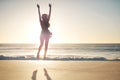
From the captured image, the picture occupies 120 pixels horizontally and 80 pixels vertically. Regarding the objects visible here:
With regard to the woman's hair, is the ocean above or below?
below

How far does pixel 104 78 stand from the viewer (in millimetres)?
5227

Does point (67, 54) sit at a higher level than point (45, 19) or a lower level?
lower

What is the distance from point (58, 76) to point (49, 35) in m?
3.59

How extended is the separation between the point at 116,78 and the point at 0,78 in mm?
1889

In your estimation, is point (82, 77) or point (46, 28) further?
point (46, 28)

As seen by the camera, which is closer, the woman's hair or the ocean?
the woman's hair

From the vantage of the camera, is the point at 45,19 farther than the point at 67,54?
No

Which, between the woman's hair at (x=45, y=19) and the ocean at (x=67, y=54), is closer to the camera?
the woman's hair at (x=45, y=19)

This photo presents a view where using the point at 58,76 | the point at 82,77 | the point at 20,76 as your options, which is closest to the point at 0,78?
the point at 20,76

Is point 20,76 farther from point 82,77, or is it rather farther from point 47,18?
point 47,18

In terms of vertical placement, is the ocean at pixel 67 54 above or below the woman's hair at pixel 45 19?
below

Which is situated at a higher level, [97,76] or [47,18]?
[47,18]

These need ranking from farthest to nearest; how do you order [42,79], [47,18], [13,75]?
[47,18]
[13,75]
[42,79]

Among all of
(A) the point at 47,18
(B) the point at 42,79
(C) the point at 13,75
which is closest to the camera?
(B) the point at 42,79
